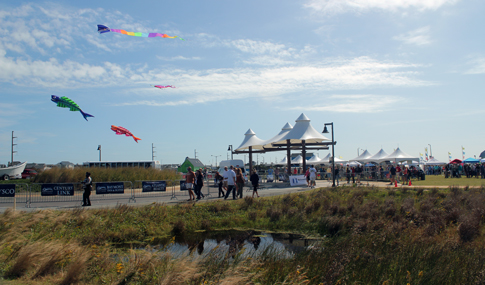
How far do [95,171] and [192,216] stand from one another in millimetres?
15902

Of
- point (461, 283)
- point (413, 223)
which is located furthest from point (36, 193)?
point (461, 283)

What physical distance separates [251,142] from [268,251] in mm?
29724

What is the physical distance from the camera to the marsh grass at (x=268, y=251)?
7.27m

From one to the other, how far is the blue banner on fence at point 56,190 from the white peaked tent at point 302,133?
2024cm

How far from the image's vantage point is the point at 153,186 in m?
21.9

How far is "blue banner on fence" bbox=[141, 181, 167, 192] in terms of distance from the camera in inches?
848

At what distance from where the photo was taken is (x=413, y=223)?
1311 cm

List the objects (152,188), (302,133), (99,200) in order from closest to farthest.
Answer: (99,200) → (152,188) → (302,133)

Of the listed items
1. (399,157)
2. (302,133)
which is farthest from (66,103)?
(399,157)

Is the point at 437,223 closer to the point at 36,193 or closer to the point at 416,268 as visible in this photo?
the point at 416,268

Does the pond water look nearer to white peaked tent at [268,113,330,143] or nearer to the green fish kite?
the green fish kite

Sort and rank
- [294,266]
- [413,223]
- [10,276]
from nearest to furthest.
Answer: [10,276] < [294,266] < [413,223]

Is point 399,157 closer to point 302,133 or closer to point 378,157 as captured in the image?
point 378,157

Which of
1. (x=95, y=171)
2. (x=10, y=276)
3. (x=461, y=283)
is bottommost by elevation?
A: (x=461, y=283)
